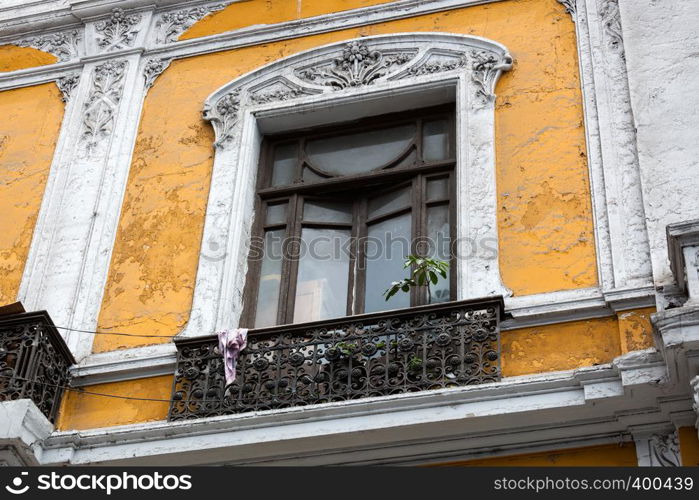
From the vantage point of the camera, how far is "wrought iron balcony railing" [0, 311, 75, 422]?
905 centimetres

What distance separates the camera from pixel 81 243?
34.1 ft

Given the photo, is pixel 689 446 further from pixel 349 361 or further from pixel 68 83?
pixel 68 83

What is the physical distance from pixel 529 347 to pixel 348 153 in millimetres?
2709

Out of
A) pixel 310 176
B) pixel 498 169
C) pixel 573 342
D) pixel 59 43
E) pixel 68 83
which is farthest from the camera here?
pixel 59 43

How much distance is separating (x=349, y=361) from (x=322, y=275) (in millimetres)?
1366

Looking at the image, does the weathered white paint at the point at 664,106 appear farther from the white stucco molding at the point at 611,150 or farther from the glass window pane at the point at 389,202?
the glass window pane at the point at 389,202

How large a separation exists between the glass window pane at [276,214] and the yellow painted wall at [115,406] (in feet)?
5.63

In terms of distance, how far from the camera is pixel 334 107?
1077cm

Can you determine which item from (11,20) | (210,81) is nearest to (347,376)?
(210,81)

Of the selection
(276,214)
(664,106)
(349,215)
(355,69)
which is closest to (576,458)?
(664,106)

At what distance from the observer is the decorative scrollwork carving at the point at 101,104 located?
1109cm

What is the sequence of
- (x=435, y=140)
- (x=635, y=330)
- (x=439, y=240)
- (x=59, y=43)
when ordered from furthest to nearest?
1. (x=59, y=43)
2. (x=435, y=140)
3. (x=439, y=240)
4. (x=635, y=330)

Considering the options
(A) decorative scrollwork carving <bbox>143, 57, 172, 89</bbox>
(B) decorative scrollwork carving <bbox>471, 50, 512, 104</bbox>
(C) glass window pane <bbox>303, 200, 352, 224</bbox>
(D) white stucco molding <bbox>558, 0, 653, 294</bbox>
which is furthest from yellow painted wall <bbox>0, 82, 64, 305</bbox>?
(D) white stucco molding <bbox>558, 0, 653, 294</bbox>
